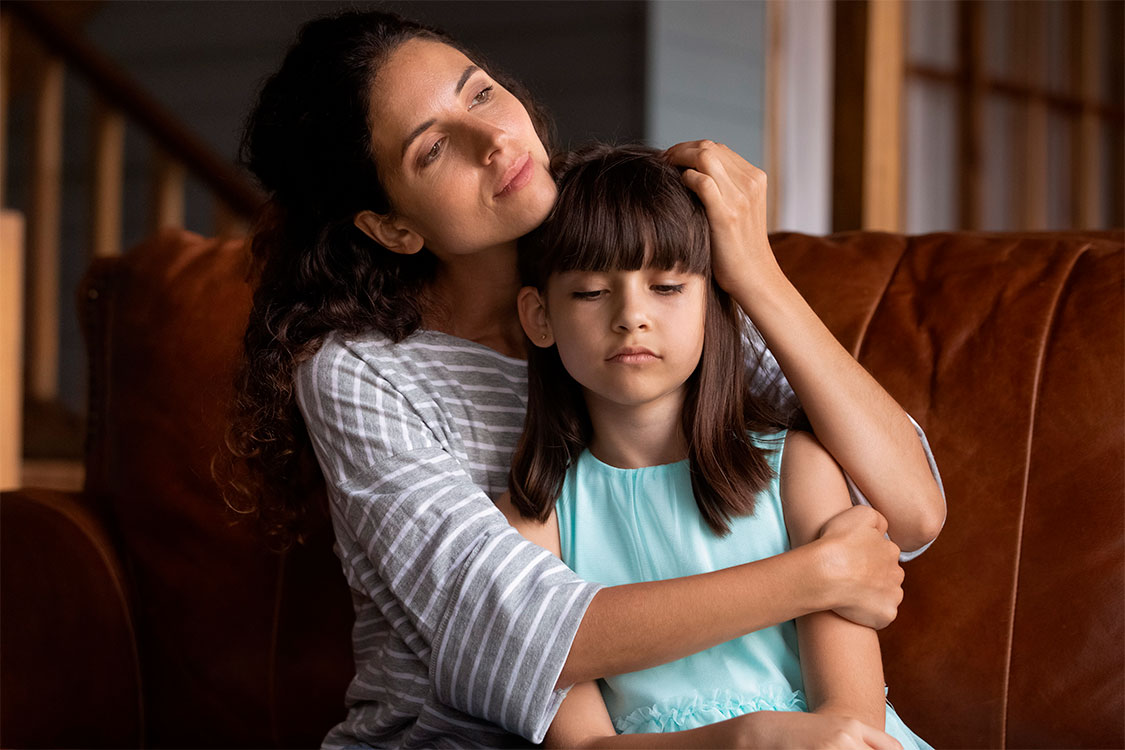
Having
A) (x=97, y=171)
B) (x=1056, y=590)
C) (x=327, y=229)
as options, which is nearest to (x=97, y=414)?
(x=327, y=229)

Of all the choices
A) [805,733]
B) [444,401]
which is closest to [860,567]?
[805,733]

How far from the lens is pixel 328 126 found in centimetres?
124

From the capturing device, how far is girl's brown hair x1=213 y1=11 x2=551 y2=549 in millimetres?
1231

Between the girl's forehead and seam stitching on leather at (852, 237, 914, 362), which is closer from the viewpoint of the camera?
the girl's forehead

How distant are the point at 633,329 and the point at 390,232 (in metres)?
0.39

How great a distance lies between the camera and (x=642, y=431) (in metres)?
1.15

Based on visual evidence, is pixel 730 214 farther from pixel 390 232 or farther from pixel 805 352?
pixel 390 232

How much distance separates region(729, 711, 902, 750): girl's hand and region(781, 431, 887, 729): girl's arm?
35mm

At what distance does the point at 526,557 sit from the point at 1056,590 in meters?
0.67

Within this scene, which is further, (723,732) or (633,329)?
(633,329)

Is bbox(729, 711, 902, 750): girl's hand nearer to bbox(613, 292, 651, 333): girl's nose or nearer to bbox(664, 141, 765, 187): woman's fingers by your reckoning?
bbox(613, 292, 651, 333): girl's nose

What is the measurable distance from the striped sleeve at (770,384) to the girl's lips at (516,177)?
0.30 metres

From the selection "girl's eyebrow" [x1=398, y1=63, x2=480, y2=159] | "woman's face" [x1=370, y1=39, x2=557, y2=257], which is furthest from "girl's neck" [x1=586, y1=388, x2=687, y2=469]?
"girl's eyebrow" [x1=398, y1=63, x2=480, y2=159]

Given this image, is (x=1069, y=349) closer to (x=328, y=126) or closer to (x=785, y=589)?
(x=785, y=589)
